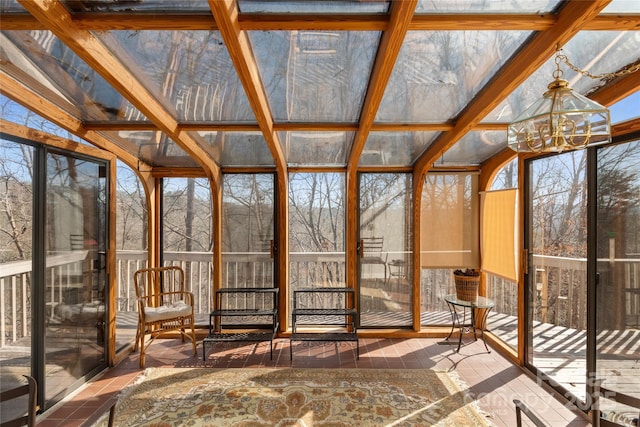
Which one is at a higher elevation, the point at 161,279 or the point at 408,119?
the point at 408,119

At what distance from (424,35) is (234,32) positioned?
99 centimetres

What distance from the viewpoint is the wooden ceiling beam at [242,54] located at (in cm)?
138

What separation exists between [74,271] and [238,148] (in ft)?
6.44

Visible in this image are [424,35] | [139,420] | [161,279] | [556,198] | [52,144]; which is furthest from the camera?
[161,279]

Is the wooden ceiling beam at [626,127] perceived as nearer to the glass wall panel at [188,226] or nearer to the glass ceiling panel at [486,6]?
the glass ceiling panel at [486,6]

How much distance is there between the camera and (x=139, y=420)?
245 cm

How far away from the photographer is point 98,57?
1.69 m

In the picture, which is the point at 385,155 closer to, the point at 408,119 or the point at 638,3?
the point at 408,119

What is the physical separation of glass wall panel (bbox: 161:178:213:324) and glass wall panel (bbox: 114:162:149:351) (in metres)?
0.29

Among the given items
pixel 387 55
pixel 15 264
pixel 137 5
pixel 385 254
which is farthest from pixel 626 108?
pixel 15 264

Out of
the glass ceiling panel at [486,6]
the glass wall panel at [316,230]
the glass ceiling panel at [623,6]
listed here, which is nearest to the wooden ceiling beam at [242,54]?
the glass ceiling panel at [486,6]

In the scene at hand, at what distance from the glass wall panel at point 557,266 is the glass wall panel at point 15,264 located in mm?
4423

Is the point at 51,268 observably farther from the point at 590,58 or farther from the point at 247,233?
the point at 590,58

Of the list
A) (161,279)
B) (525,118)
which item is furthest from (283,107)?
(161,279)
